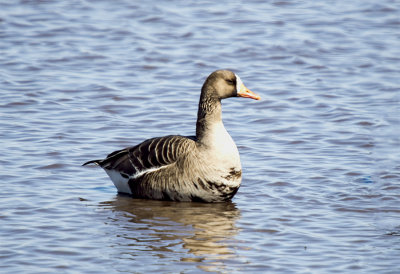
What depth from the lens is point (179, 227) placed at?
9258 mm

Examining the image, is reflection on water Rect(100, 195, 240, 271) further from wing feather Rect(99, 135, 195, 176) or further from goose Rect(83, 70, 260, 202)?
wing feather Rect(99, 135, 195, 176)

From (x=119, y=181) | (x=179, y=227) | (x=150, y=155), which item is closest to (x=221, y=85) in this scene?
(x=150, y=155)

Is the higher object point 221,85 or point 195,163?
point 221,85

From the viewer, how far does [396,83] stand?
51.3 ft

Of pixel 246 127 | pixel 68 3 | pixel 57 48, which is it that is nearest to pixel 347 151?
pixel 246 127

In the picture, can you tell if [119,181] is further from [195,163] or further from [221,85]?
[221,85]

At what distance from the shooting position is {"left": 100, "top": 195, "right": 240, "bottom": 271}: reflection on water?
8.37 meters

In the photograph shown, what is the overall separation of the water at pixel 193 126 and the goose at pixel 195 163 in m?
0.20

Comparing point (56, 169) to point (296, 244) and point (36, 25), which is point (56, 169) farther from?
point (36, 25)

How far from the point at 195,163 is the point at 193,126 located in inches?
143

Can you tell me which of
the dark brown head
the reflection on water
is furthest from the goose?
the reflection on water

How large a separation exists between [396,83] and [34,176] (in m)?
8.01

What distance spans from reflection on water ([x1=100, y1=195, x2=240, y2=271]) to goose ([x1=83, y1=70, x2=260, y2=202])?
0.58 feet

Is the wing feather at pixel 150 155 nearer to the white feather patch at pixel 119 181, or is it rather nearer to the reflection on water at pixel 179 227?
the white feather patch at pixel 119 181
